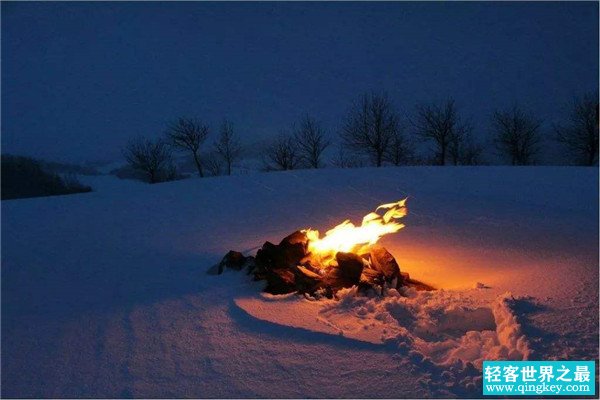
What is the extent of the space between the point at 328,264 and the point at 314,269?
347 mm

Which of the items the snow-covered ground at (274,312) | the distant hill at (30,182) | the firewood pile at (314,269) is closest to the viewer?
the snow-covered ground at (274,312)

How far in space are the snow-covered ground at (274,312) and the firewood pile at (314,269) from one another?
1.01ft

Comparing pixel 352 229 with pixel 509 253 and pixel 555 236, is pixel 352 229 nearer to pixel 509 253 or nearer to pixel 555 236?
pixel 509 253

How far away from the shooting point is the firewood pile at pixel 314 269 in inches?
246

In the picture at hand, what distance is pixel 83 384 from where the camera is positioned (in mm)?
4289

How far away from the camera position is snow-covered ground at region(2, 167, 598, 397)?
4176 millimetres

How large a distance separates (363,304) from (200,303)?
2.29 m

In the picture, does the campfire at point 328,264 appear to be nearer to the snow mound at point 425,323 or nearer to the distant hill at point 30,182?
the snow mound at point 425,323

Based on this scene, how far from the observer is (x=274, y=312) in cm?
547

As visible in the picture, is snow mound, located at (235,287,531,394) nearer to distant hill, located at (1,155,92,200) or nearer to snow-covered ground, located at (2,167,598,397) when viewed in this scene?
snow-covered ground, located at (2,167,598,397)

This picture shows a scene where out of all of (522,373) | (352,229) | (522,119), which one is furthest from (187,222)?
(522,119)

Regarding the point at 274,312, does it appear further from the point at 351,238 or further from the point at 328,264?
the point at 351,238

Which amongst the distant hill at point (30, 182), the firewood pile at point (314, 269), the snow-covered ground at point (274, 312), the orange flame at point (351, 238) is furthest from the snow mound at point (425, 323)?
the distant hill at point (30, 182)

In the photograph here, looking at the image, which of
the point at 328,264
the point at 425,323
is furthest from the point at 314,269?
the point at 425,323
